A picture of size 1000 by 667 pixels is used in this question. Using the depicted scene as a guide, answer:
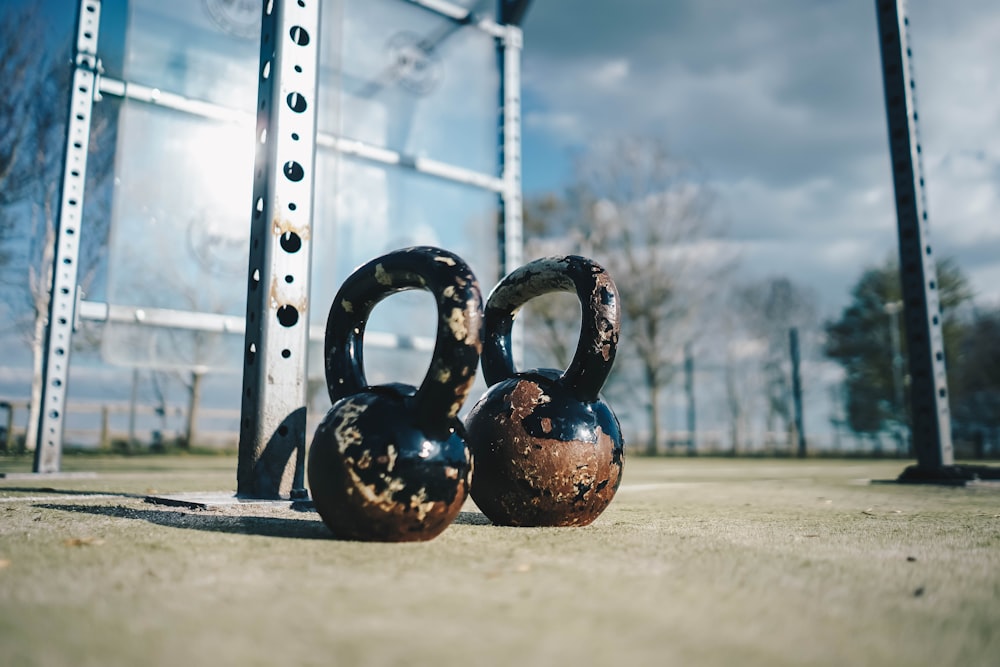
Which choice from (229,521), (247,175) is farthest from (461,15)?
(229,521)

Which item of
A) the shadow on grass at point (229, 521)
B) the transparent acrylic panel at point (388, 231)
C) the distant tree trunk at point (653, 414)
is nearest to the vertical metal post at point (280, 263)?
the shadow on grass at point (229, 521)

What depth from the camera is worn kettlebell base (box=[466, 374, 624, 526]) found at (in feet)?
9.81

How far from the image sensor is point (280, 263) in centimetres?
379

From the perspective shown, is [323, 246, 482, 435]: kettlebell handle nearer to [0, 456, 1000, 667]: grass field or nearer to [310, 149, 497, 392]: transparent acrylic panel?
[0, 456, 1000, 667]: grass field

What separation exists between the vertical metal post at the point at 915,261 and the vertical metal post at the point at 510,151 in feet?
13.7

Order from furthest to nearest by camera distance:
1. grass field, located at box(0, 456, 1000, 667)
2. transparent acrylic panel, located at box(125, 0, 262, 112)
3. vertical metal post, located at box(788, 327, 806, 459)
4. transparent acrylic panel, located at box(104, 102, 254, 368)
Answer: vertical metal post, located at box(788, 327, 806, 459) < transparent acrylic panel, located at box(125, 0, 262, 112) < transparent acrylic panel, located at box(104, 102, 254, 368) < grass field, located at box(0, 456, 1000, 667)

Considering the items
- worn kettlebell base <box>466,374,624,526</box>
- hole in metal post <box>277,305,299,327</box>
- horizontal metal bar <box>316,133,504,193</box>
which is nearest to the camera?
worn kettlebell base <box>466,374,624,526</box>

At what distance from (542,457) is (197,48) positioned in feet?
20.5

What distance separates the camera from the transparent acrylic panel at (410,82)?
8320 mm

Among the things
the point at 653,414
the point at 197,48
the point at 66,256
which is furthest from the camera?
the point at 653,414

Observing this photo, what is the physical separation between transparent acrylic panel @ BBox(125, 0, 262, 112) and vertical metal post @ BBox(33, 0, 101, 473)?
39cm

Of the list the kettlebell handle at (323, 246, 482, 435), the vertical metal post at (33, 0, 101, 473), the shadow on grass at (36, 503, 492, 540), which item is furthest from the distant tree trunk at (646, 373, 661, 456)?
the kettlebell handle at (323, 246, 482, 435)

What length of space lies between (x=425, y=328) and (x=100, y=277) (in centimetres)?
326

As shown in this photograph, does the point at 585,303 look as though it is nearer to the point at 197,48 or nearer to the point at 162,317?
the point at 162,317
